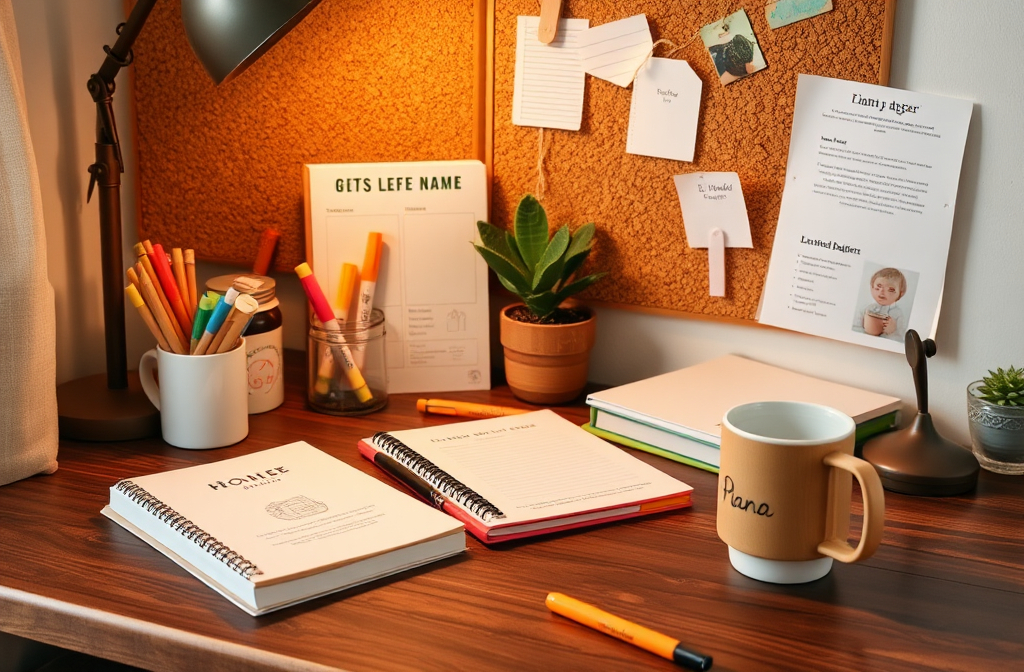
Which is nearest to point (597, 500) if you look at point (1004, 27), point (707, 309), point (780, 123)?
point (707, 309)

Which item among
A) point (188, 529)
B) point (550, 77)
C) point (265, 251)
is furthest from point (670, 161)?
point (188, 529)

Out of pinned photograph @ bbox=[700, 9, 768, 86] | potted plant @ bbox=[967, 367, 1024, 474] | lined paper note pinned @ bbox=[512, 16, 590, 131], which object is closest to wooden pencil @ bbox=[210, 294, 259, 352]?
lined paper note pinned @ bbox=[512, 16, 590, 131]

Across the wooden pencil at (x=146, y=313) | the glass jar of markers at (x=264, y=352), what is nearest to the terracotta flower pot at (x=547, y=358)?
the glass jar of markers at (x=264, y=352)

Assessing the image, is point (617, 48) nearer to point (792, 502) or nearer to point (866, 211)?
point (866, 211)

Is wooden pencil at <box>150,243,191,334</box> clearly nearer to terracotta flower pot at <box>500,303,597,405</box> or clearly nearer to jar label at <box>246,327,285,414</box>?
jar label at <box>246,327,285,414</box>

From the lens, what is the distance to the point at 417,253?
1.15 metres

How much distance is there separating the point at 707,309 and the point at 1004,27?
0.39m

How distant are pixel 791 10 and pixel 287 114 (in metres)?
0.59

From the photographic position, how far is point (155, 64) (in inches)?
48.3

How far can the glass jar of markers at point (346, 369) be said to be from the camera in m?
1.08

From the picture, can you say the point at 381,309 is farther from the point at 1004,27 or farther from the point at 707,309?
the point at 1004,27

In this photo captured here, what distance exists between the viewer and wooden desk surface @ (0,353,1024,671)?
65 centimetres

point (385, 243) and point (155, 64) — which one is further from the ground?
point (155, 64)

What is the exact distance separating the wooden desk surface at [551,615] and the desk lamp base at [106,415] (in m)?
0.13
